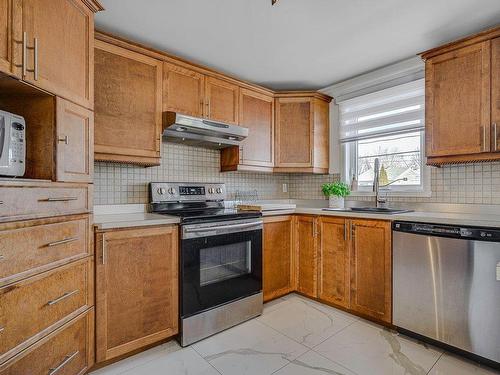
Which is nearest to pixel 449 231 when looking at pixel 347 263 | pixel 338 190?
pixel 347 263

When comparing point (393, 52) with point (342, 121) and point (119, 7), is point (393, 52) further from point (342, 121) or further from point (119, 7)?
point (119, 7)

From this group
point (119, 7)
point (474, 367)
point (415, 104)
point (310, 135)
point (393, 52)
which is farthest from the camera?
point (310, 135)

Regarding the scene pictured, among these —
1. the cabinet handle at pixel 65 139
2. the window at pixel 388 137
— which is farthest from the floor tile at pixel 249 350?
the window at pixel 388 137

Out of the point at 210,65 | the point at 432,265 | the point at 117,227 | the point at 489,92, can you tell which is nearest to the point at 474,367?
the point at 432,265

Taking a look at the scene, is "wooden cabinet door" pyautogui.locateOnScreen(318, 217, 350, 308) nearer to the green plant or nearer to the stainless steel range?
the green plant

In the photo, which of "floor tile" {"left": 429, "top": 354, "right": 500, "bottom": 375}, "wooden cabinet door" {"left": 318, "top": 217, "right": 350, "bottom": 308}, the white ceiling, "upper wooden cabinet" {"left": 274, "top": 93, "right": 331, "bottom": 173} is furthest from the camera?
"upper wooden cabinet" {"left": 274, "top": 93, "right": 331, "bottom": 173}

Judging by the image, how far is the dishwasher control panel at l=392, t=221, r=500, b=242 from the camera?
1.66m

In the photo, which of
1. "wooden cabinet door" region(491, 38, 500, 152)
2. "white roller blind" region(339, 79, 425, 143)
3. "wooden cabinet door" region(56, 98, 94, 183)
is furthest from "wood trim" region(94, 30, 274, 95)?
"wooden cabinet door" region(491, 38, 500, 152)

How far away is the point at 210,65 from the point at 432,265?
98.2 inches

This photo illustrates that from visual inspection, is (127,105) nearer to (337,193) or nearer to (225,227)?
(225,227)

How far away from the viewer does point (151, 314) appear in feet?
5.99

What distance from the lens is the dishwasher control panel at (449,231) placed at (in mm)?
1656

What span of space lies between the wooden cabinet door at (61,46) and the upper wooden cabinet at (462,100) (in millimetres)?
2431

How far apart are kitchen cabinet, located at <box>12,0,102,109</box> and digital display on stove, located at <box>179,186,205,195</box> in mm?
1133
